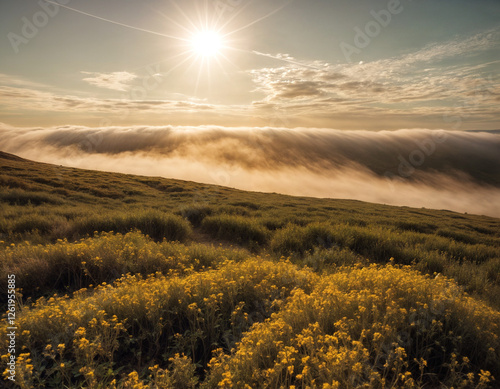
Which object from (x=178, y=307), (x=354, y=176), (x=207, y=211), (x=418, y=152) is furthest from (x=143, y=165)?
(x=418, y=152)

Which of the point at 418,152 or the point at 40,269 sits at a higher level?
the point at 418,152

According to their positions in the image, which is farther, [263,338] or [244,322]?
[244,322]

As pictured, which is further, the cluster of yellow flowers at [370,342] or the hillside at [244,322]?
the hillside at [244,322]

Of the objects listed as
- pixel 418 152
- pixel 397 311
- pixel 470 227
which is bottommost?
pixel 470 227

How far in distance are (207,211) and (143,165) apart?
14181 centimetres

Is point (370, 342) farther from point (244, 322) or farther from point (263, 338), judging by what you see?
point (244, 322)

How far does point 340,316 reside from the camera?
3.59m

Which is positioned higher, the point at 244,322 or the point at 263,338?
the point at 263,338

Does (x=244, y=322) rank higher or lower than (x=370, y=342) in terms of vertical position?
lower

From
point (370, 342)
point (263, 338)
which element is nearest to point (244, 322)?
point (263, 338)

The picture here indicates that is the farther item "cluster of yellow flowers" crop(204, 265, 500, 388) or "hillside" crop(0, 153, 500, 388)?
"hillside" crop(0, 153, 500, 388)

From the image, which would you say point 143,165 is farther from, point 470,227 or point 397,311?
point 397,311

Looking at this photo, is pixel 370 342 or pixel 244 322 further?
pixel 244 322

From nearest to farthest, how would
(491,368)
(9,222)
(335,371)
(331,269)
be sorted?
(335,371)
(491,368)
(331,269)
(9,222)
